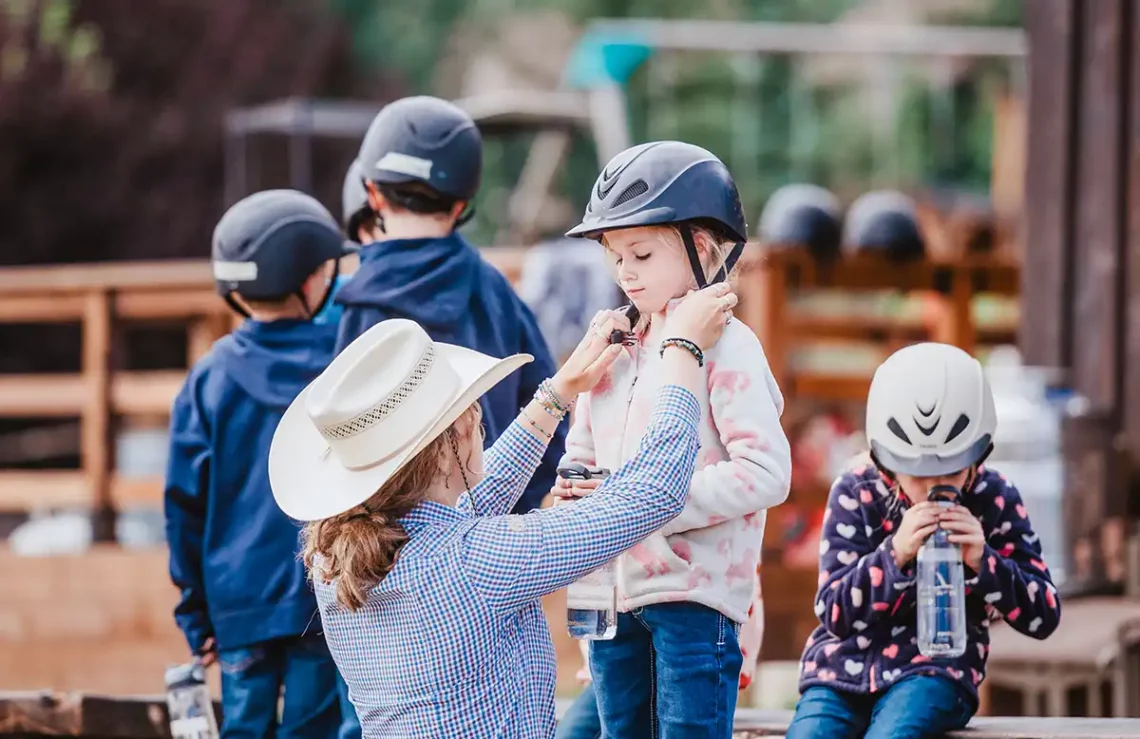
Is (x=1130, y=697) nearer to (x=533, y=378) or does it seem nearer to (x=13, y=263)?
(x=533, y=378)

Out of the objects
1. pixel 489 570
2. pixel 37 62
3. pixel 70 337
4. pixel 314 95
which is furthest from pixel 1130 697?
pixel 314 95

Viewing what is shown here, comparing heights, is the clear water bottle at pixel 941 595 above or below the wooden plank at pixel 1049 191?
below

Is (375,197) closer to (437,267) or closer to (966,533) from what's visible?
(437,267)

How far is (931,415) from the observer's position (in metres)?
3.25

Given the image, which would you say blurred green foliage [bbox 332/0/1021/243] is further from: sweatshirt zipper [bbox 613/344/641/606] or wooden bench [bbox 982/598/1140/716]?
sweatshirt zipper [bbox 613/344/641/606]

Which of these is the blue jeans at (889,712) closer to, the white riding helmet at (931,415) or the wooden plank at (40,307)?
the white riding helmet at (931,415)

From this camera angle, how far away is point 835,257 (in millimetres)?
8648

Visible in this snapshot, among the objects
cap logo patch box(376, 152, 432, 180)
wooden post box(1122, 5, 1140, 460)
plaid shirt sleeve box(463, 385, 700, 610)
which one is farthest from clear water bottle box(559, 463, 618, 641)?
wooden post box(1122, 5, 1140, 460)

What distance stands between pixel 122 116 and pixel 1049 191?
11485mm

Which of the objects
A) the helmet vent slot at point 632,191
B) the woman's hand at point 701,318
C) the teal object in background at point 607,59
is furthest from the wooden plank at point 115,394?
the teal object in background at point 607,59

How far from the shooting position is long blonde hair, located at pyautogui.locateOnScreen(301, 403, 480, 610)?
9.03 ft

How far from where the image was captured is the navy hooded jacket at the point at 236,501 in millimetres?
3936

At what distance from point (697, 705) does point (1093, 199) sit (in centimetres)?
569

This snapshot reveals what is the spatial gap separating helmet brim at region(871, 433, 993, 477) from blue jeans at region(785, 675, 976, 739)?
0.41 meters
